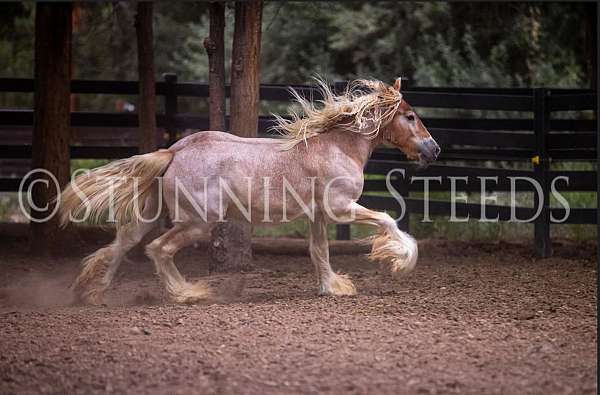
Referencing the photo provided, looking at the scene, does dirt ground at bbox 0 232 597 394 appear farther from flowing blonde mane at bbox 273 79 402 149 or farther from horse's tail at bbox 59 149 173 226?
flowing blonde mane at bbox 273 79 402 149

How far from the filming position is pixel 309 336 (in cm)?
558

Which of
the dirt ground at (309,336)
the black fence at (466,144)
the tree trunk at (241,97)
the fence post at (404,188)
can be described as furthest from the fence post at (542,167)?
the tree trunk at (241,97)

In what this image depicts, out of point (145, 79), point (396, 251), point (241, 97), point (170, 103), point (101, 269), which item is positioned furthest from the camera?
point (170, 103)

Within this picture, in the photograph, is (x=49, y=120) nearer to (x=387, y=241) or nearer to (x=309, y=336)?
(x=387, y=241)

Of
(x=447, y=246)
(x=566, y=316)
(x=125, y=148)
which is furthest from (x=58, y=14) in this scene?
(x=566, y=316)

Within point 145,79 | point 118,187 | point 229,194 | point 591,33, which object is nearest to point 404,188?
point 145,79

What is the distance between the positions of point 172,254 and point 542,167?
5220 mm

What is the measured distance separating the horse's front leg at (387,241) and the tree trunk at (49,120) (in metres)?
4.22

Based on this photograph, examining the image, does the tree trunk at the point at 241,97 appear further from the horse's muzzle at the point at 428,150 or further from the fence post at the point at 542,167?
the fence post at the point at 542,167

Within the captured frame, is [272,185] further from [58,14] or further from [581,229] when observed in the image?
[581,229]

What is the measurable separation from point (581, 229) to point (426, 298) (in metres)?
5.16

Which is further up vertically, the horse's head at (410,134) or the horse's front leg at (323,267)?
the horse's head at (410,134)

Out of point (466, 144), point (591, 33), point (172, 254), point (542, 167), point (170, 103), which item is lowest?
point (172, 254)

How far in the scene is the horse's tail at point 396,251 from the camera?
23.0ft
